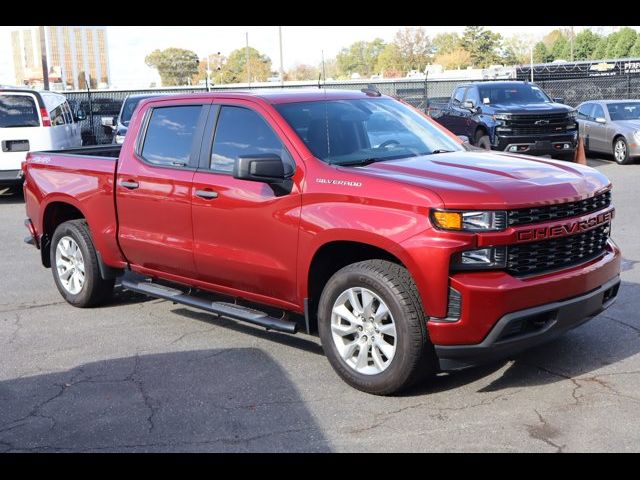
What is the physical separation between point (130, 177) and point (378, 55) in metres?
102

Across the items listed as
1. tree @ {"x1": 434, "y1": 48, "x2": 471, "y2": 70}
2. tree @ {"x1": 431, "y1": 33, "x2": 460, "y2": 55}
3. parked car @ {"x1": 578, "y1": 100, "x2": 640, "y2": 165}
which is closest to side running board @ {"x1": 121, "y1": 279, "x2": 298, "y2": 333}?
parked car @ {"x1": 578, "y1": 100, "x2": 640, "y2": 165}

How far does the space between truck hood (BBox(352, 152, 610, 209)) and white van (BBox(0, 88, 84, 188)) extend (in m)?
10.4

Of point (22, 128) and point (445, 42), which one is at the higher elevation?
point (445, 42)

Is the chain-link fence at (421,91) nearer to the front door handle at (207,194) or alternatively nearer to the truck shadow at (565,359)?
the front door handle at (207,194)

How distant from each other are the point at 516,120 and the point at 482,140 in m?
0.91

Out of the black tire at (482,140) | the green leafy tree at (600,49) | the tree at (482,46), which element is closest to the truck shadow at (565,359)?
the black tire at (482,140)

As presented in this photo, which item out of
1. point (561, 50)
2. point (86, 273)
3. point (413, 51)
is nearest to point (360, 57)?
point (413, 51)

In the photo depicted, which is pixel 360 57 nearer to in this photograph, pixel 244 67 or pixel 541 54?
pixel 244 67

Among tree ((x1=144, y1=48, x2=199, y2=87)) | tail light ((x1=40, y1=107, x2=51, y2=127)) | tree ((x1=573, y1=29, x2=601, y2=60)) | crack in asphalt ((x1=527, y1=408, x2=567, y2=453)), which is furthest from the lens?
tree ((x1=144, y1=48, x2=199, y2=87))

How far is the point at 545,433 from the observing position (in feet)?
14.5

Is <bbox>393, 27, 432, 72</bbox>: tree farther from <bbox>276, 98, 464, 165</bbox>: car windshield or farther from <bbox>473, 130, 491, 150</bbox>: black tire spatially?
<bbox>276, 98, 464, 165</bbox>: car windshield

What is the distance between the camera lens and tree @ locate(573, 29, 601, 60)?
86.0m
